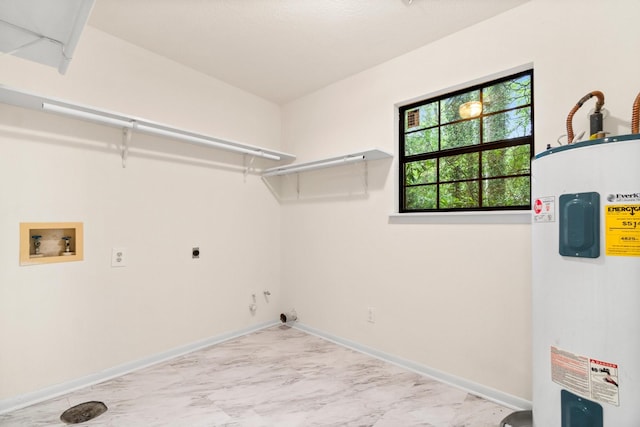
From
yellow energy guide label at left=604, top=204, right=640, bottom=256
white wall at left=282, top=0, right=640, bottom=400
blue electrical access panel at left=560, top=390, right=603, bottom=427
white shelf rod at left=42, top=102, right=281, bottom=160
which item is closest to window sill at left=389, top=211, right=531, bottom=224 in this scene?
white wall at left=282, top=0, right=640, bottom=400

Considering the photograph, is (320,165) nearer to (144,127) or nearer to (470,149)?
(470,149)

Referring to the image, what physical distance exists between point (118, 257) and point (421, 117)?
9.00 feet

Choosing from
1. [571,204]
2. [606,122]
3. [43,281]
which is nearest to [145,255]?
[43,281]

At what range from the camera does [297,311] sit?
335 centimetres

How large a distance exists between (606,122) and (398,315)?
73.5 inches

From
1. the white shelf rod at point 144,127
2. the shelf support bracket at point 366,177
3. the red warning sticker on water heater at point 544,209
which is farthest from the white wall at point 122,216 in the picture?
the red warning sticker on water heater at point 544,209

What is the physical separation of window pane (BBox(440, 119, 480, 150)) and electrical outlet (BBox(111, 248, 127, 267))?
270 centimetres

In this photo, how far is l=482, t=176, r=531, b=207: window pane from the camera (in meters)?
1.99

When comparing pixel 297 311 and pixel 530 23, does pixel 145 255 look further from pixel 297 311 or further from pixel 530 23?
pixel 530 23

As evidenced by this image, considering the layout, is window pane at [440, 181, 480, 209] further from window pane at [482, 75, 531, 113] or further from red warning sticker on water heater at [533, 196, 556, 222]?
red warning sticker on water heater at [533, 196, 556, 222]

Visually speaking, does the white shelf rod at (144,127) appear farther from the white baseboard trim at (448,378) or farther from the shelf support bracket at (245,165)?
the white baseboard trim at (448,378)

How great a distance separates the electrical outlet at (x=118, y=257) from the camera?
2.29 metres

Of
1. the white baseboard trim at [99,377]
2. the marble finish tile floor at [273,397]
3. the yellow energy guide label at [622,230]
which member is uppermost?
the yellow energy guide label at [622,230]

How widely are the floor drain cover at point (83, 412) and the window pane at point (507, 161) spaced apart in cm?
303
